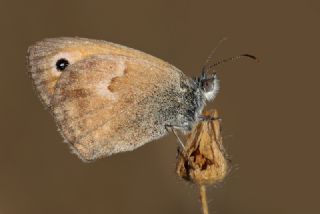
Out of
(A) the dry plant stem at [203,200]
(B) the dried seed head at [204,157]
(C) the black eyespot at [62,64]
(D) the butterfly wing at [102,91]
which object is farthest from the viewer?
(C) the black eyespot at [62,64]

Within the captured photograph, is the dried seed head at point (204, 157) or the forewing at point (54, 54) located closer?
the dried seed head at point (204, 157)

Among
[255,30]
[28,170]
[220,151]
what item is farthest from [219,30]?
[220,151]

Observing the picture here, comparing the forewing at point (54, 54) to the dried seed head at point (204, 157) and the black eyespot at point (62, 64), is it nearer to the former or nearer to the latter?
the black eyespot at point (62, 64)

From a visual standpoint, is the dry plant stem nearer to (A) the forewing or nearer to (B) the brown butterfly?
(B) the brown butterfly

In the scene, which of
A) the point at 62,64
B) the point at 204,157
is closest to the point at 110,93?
the point at 62,64

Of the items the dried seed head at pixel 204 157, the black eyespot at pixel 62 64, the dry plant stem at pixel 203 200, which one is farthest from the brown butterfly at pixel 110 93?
the dry plant stem at pixel 203 200

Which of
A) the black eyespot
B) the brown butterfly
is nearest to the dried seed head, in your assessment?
the brown butterfly

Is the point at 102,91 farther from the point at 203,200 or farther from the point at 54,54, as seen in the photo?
the point at 203,200

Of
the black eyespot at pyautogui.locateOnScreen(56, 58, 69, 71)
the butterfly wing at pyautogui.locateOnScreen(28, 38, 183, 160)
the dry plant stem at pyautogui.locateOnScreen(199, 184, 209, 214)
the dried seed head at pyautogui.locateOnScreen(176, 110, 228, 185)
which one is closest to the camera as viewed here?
the dry plant stem at pyautogui.locateOnScreen(199, 184, 209, 214)
